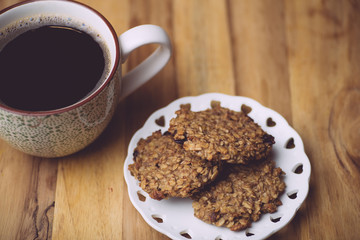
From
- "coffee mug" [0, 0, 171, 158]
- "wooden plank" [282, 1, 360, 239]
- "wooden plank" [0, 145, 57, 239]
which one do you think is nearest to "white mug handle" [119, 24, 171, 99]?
"coffee mug" [0, 0, 171, 158]

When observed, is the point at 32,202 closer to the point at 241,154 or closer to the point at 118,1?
the point at 241,154

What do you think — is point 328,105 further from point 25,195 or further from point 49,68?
point 25,195

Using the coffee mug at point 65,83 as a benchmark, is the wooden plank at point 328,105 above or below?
below

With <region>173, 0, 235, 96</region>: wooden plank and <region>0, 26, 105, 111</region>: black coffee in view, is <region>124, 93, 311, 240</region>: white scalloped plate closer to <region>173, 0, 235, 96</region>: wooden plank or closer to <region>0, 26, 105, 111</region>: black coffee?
<region>173, 0, 235, 96</region>: wooden plank

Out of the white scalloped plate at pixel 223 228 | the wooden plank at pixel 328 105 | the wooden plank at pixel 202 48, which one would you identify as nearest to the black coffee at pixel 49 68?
the white scalloped plate at pixel 223 228

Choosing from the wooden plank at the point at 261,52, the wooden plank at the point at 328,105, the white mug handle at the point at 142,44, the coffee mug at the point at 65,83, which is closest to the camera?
the coffee mug at the point at 65,83

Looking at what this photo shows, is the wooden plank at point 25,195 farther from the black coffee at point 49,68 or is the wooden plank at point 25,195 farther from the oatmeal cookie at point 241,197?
the oatmeal cookie at point 241,197
